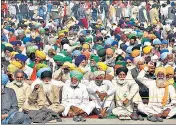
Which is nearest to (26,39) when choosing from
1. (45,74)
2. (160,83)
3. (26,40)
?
(26,40)

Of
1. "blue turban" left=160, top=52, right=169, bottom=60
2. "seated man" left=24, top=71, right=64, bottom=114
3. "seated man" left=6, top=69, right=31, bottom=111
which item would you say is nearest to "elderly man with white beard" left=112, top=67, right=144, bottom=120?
"seated man" left=24, top=71, right=64, bottom=114

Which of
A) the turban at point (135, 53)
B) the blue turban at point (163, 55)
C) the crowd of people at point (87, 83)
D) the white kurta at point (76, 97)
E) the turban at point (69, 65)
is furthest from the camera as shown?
the turban at point (135, 53)

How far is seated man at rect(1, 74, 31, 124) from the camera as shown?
27.1 feet

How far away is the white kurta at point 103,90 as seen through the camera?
9.14 m

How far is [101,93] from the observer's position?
9.12 m

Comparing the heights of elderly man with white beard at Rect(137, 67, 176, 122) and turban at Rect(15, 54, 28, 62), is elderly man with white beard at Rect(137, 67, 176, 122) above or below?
below

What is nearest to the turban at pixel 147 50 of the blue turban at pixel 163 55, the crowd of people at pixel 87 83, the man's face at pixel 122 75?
the crowd of people at pixel 87 83

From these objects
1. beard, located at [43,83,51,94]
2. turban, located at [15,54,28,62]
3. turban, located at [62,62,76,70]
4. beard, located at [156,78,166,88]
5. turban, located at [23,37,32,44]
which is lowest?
beard, located at [43,83,51,94]

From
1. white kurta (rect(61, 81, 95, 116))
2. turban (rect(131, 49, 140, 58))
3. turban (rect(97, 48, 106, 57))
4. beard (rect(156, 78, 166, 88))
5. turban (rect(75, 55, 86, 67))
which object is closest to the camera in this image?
white kurta (rect(61, 81, 95, 116))

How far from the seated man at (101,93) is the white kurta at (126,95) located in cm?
13

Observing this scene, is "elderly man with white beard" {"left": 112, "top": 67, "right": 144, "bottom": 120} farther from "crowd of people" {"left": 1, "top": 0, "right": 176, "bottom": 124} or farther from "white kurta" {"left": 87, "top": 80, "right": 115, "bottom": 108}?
"white kurta" {"left": 87, "top": 80, "right": 115, "bottom": 108}

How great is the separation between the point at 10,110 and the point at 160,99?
2655 mm

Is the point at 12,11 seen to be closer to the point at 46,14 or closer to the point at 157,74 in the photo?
the point at 46,14

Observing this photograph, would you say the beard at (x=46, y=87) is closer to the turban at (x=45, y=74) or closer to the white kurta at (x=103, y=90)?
the turban at (x=45, y=74)
